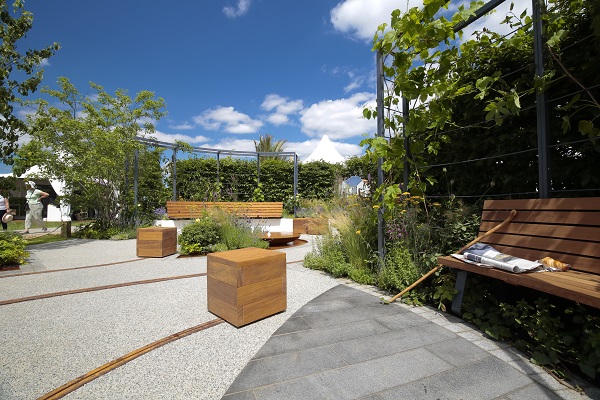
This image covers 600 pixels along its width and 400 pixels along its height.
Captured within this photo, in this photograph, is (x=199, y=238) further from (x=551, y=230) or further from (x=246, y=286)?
(x=551, y=230)

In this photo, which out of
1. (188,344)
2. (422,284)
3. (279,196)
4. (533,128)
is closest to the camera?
(188,344)

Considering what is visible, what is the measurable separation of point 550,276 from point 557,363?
1.60 ft

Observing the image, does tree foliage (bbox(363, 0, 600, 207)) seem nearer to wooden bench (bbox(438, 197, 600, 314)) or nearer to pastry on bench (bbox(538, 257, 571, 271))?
wooden bench (bbox(438, 197, 600, 314))

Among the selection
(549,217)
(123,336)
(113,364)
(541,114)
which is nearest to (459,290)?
(549,217)

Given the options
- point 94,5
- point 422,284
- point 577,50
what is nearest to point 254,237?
point 422,284

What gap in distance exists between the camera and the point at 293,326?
233 centimetres

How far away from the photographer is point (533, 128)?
→ 2527 mm

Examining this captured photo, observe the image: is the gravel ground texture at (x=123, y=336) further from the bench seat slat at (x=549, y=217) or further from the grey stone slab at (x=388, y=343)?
the bench seat slat at (x=549, y=217)

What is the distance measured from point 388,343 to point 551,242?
4.49ft

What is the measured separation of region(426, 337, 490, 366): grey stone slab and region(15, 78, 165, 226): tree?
829cm

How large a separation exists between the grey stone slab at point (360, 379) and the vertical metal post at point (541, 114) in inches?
63.1

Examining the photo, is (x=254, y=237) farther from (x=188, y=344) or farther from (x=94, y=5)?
(x=94, y=5)

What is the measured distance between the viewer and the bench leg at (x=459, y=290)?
2.36 meters

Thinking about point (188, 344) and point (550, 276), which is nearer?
point (550, 276)
